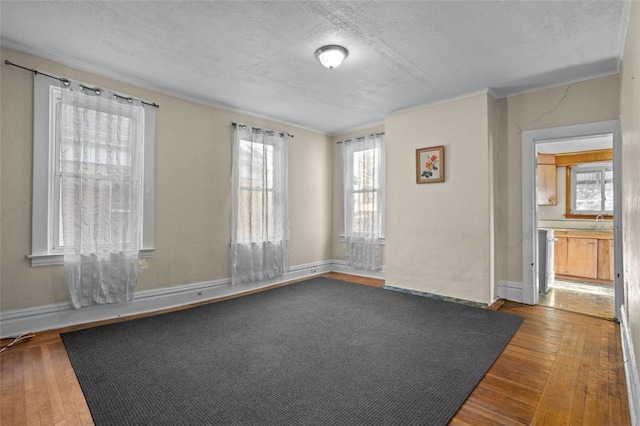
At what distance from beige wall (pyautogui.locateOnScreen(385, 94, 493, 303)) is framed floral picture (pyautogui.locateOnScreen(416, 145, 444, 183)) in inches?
2.9

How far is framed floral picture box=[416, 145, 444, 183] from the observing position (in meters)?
4.21

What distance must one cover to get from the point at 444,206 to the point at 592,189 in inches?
157

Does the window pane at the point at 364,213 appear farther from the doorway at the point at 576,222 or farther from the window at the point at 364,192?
the doorway at the point at 576,222

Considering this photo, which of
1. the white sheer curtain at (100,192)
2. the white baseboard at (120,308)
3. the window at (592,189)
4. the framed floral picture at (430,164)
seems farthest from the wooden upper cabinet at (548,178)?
the white sheer curtain at (100,192)

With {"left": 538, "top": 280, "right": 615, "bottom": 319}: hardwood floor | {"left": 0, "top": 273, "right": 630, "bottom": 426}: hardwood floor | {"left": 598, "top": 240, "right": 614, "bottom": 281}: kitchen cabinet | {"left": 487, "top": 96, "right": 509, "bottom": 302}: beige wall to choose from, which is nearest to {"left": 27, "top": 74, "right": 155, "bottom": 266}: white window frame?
{"left": 0, "top": 273, "right": 630, "bottom": 426}: hardwood floor

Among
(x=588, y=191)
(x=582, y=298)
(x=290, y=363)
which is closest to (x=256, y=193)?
(x=290, y=363)

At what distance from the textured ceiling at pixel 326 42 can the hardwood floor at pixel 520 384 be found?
2677 millimetres

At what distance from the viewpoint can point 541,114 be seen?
12.5 feet

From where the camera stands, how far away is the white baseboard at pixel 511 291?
3951 mm

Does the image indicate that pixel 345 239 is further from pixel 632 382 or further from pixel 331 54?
pixel 632 382

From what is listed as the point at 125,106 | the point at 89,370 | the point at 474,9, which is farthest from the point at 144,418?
the point at 474,9

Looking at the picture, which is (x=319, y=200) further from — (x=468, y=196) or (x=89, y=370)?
(x=89, y=370)

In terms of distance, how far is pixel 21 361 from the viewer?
2.40 metres

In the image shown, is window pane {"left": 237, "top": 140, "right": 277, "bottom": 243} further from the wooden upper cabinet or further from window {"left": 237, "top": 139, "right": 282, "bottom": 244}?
the wooden upper cabinet
